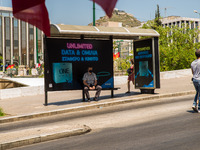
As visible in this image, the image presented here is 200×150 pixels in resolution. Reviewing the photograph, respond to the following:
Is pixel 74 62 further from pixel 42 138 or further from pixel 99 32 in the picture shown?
pixel 42 138

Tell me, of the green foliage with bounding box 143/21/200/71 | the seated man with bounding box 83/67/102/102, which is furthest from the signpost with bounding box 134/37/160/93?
the green foliage with bounding box 143/21/200/71

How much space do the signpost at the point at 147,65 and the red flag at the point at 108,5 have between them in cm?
1290

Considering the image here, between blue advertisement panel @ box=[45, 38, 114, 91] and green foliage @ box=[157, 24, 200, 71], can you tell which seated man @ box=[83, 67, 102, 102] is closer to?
blue advertisement panel @ box=[45, 38, 114, 91]

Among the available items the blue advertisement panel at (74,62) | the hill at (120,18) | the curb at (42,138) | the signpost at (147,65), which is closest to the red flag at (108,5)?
the hill at (120,18)

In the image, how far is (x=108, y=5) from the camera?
3.35 feet

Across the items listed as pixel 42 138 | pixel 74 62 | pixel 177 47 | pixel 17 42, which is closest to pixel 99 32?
pixel 74 62

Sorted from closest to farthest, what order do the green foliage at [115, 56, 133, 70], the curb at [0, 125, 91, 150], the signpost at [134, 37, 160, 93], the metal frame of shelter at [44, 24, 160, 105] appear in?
1. the curb at [0, 125, 91, 150]
2. the metal frame of shelter at [44, 24, 160, 105]
3. the signpost at [134, 37, 160, 93]
4. the green foliage at [115, 56, 133, 70]

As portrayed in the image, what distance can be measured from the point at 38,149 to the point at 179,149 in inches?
99.0

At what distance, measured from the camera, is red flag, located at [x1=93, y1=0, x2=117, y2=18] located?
3.23ft

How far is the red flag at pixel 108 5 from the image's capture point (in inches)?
38.7

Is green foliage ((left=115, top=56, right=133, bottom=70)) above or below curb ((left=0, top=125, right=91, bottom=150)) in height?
above

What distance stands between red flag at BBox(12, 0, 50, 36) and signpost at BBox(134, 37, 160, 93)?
13.0m

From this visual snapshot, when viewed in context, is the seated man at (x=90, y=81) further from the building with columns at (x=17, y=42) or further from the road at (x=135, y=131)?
the building with columns at (x=17, y=42)

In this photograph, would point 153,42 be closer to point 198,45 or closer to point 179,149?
point 179,149
